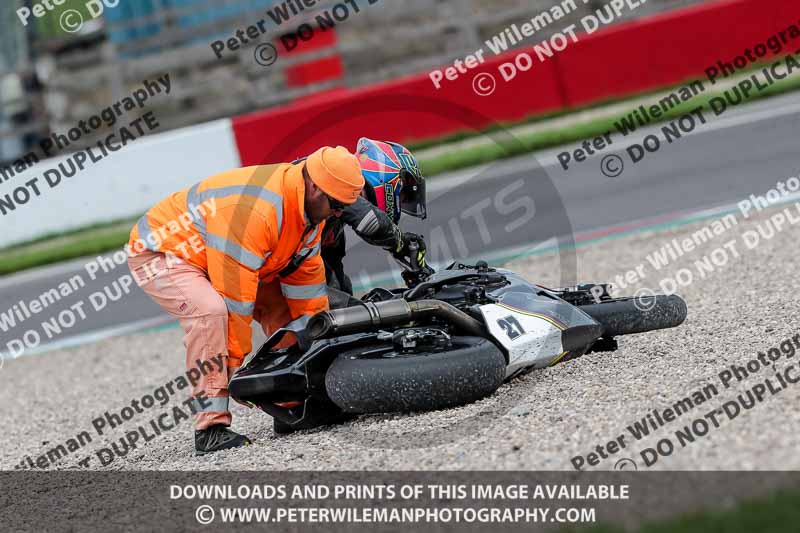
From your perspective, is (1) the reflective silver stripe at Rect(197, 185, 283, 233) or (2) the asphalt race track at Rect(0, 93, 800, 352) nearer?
(1) the reflective silver stripe at Rect(197, 185, 283, 233)

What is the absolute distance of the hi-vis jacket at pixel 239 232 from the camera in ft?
20.2

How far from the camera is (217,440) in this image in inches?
250

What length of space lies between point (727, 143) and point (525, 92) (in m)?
3.98

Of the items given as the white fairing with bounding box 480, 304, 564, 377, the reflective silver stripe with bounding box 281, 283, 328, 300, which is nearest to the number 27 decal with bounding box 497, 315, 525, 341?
the white fairing with bounding box 480, 304, 564, 377

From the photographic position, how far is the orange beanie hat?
20.0 feet

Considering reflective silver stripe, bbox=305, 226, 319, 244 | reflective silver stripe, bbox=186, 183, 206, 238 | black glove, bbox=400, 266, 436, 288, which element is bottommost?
black glove, bbox=400, 266, 436, 288

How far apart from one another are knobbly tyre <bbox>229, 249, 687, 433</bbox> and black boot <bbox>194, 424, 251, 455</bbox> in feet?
0.77

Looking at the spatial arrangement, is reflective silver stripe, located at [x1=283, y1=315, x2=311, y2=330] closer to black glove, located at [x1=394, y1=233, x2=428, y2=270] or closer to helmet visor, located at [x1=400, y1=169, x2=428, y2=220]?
black glove, located at [x1=394, y1=233, x2=428, y2=270]

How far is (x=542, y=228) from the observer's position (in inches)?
450

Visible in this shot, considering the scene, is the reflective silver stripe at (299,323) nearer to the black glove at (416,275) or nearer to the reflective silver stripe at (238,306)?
the reflective silver stripe at (238,306)

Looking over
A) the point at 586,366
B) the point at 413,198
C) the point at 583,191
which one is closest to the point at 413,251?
the point at 413,198

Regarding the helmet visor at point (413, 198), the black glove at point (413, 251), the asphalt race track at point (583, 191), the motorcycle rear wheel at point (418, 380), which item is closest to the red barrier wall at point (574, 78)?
the asphalt race track at point (583, 191)

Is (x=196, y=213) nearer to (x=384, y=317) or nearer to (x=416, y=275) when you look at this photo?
(x=384, y=317)

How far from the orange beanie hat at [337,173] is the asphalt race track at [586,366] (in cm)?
105
